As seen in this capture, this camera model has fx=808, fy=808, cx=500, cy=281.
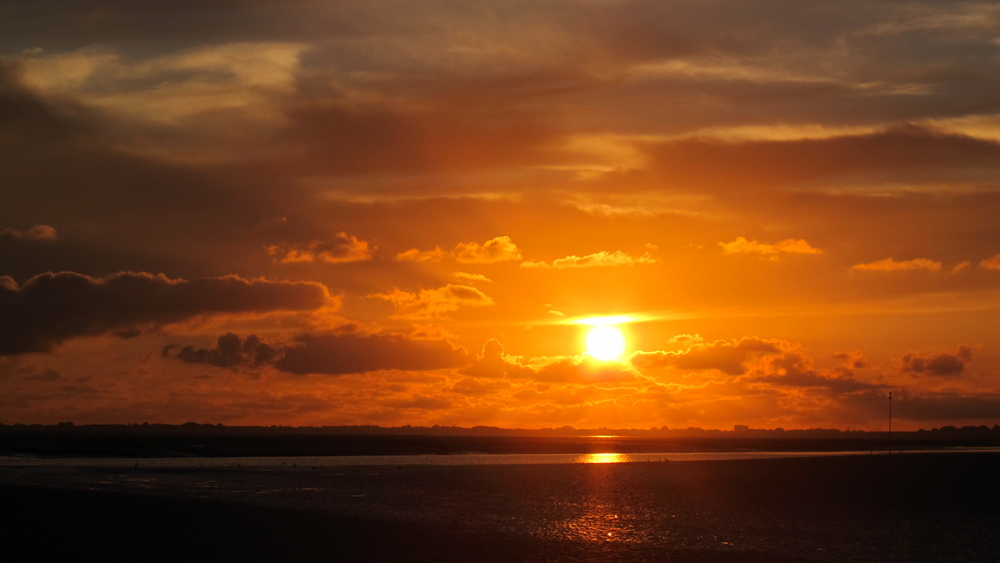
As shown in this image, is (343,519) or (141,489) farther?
(141,489)

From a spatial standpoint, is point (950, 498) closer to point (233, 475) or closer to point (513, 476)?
point (513, 476)

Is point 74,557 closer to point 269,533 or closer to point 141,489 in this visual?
point 269,533

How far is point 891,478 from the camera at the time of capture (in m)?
60.4

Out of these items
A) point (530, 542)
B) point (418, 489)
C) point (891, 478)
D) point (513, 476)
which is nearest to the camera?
point (530, 542)

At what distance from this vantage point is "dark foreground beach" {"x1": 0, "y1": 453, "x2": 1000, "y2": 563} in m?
28.9

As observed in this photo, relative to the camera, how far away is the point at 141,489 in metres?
49.6

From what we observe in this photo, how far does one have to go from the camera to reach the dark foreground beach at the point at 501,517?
94.9 feet

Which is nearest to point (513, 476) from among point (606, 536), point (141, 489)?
point (141, 489)

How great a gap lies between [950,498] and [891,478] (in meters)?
12.5

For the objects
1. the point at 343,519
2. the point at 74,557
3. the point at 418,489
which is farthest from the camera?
the point at 418,489

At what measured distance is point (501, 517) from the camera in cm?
3847

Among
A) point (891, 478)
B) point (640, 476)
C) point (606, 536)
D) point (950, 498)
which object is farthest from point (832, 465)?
point (606, 536)

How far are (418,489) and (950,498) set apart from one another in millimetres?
32588

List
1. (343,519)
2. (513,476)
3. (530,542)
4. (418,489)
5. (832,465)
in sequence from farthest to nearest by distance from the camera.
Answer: (832,465) < (513,476) < (418,489) < (343,519) < (530,542)
